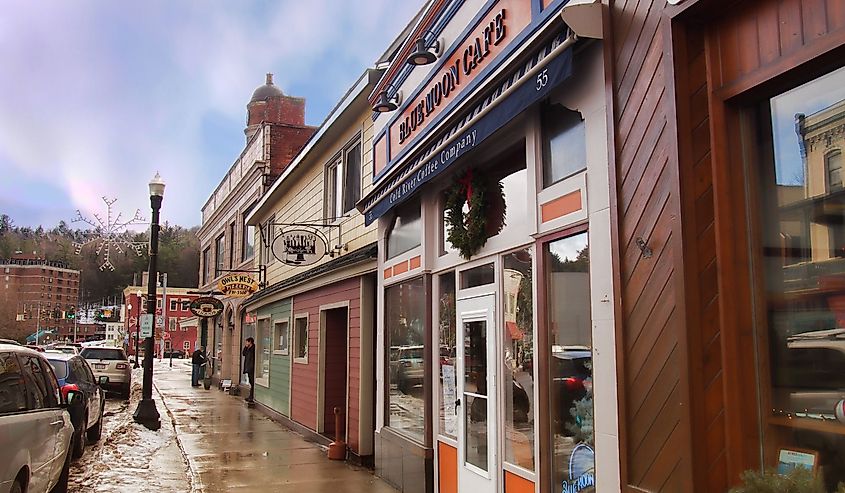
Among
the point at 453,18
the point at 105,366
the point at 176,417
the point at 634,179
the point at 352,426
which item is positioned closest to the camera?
the point at 634,179

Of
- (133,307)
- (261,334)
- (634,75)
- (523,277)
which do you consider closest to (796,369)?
(634,75)

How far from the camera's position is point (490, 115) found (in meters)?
5.64

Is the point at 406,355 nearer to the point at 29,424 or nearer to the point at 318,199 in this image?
the point at 29,424

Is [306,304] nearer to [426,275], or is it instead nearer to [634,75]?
[426,275]

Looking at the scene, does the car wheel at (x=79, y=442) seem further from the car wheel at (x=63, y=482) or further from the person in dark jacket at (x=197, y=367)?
the person in dark jacket at (x=197, y=367)

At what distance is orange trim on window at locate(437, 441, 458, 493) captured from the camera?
279 inches

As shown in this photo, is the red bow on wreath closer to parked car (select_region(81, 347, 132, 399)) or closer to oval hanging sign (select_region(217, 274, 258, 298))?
oval hanging sign (select_region(217, 274, 258, 298))

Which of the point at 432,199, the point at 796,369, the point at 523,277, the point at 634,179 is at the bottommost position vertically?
the point at 796,369

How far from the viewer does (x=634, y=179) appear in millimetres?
4172

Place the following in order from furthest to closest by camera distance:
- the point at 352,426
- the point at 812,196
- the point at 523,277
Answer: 1. the point at 352,426
2. the point at 523,277
3. the point at 812,196

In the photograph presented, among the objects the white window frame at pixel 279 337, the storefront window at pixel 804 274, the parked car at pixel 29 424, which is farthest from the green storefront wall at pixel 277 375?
the storefront window at pixel 804 274

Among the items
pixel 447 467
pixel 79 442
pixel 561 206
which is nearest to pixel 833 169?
pixel 561 206

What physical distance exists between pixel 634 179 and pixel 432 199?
409cm

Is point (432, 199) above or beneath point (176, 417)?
above
